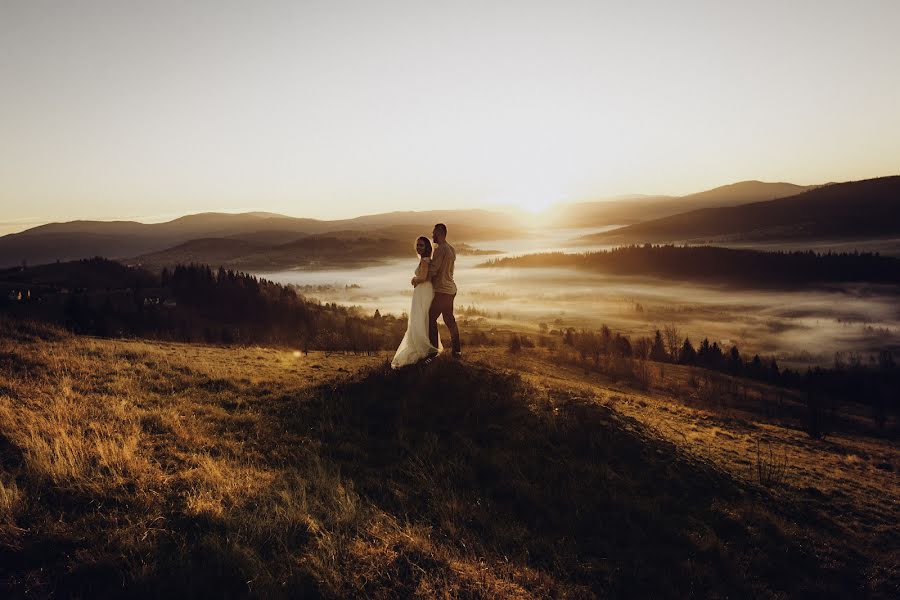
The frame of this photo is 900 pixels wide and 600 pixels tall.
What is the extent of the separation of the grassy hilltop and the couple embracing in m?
0.79

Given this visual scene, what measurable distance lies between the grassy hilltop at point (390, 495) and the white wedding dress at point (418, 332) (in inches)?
24.6

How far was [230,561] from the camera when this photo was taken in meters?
5.74

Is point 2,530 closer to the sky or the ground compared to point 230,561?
closer to the sky

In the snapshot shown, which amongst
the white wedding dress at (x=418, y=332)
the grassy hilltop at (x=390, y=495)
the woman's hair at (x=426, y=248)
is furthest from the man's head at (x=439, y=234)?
the grassy hilltop at (x=390, y=495)

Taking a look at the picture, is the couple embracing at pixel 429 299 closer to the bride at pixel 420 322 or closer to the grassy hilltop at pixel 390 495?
the bride at pixel 420 322

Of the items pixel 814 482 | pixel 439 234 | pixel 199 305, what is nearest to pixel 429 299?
pixel 439 234

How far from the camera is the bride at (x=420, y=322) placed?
560 inches

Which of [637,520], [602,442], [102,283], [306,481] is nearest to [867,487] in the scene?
[602,442]

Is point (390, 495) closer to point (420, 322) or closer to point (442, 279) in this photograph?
point (420, 322)

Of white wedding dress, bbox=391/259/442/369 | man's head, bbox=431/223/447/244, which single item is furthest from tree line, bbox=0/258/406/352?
man's head, bbox=431/223/447/244

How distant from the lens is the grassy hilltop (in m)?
5.83

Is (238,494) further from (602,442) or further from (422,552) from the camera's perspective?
(602,442)

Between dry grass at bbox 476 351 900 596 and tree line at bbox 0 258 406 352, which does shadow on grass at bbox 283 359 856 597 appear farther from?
tree line at bbox 0 258 406 352

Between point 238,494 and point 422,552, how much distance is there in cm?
334
